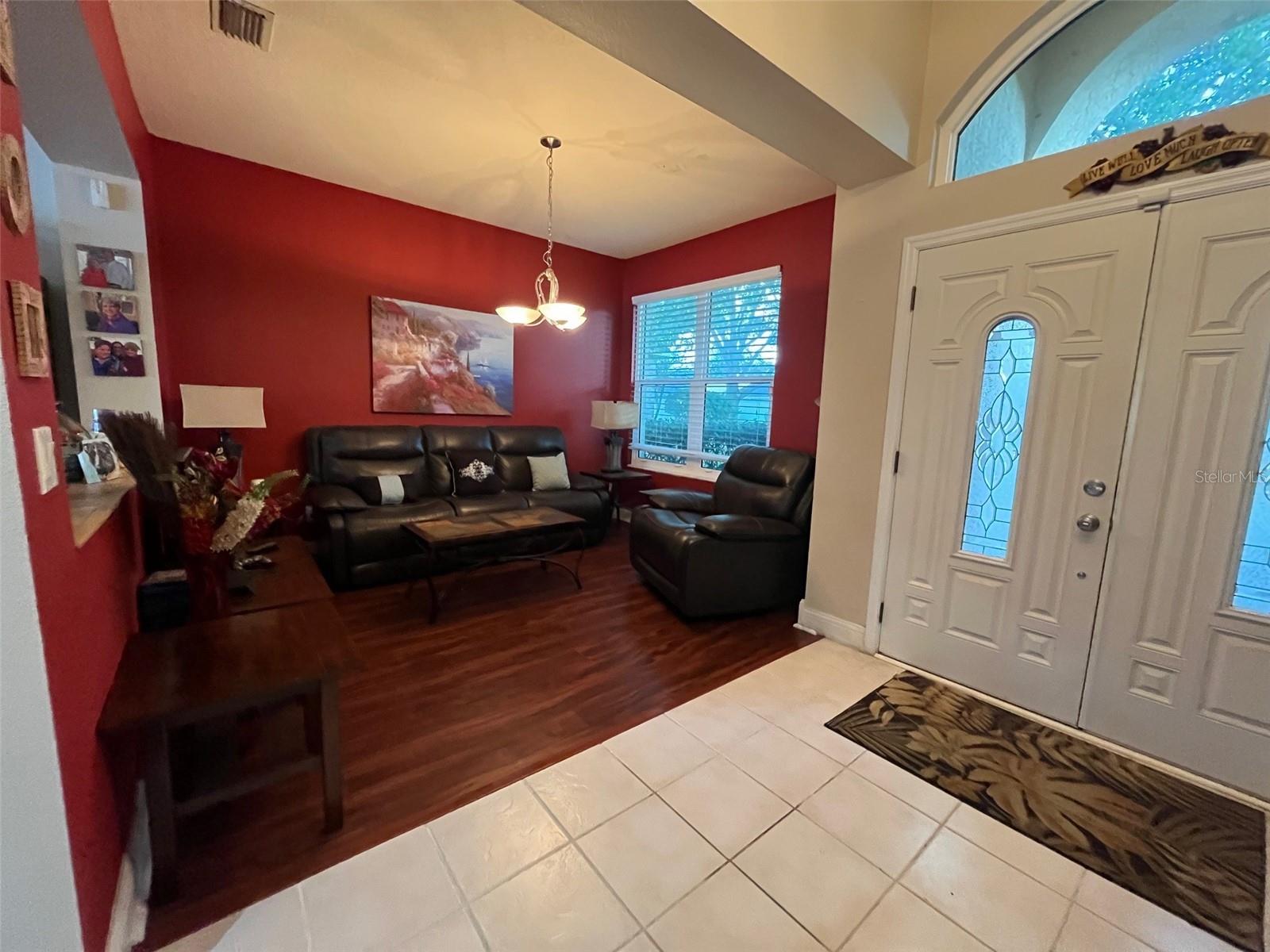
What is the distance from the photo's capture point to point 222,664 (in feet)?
4.68

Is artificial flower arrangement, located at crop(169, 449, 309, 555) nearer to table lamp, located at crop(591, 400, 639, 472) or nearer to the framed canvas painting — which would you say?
the framed canvas painting

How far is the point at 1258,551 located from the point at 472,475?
14.2 feet

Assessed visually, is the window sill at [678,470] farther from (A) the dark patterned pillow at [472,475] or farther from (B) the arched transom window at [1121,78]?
(B) the arched transom window at [1121,78]

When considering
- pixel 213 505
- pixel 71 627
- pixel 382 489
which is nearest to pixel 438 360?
pixel 382 489

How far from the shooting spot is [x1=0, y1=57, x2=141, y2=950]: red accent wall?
2.85ft

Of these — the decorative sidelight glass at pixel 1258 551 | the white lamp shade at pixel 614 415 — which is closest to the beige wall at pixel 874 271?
the decorative sidelight glass at pixel 1258 551

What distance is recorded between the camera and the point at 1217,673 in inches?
71.9

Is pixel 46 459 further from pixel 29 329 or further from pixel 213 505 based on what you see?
pixel 213 505

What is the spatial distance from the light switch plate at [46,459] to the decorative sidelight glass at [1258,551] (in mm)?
3351

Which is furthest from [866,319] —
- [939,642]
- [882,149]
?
[939,642]

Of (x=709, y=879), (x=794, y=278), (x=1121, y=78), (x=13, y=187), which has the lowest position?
(x=709, y=879)

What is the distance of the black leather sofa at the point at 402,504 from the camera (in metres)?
3.34

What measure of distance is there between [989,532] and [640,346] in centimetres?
386

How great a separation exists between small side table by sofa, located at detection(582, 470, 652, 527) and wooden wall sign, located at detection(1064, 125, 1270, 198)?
143 inches
